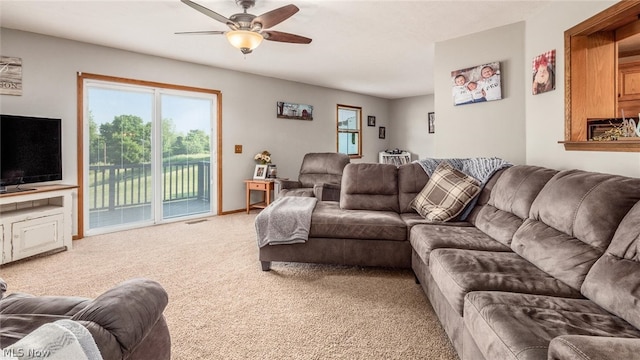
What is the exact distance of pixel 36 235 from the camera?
327cm

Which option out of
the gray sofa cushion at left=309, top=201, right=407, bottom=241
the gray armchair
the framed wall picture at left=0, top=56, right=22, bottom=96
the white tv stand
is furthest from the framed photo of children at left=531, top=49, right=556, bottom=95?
the framed wall picture at left=0, top=56, right=22, bottom=96

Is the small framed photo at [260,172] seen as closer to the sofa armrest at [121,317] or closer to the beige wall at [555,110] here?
the beige wall at [555,110]

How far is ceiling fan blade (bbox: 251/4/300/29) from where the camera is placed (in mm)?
2645

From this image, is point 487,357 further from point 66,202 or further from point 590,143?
point 66,202

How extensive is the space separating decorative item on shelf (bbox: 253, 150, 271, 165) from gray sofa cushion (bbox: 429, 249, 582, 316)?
4.13 m

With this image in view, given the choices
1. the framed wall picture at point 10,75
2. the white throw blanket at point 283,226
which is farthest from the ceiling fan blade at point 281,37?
the framed wall picture at point 10,75

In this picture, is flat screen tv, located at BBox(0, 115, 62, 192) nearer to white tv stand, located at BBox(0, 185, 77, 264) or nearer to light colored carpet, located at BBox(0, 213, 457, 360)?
white tv stand, located at BBox(0, 185, 77, 264)

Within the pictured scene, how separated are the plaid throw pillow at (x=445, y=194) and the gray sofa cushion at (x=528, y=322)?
146 cm

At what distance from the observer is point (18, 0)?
2.92 metres

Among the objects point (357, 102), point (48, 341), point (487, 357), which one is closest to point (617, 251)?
point (487, 357)

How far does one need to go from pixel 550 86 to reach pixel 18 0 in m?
4.58

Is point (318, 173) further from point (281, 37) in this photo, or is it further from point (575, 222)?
point (575, 222)

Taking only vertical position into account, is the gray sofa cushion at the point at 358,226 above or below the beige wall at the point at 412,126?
below

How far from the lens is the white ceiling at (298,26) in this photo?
3072 millimetres
